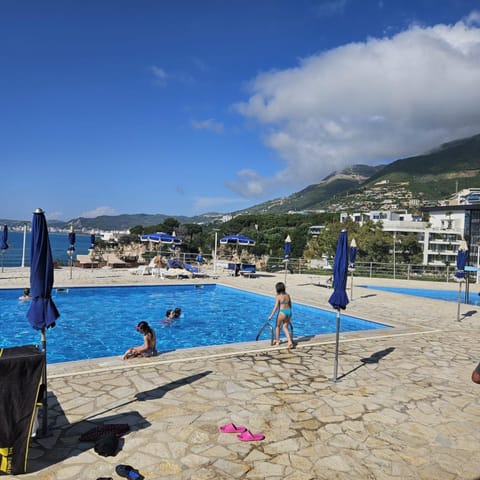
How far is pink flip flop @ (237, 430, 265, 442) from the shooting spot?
13.6ft

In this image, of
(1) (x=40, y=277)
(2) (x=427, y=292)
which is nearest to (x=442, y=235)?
(2) (x=427, y=292)

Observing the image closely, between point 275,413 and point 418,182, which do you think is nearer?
point 275,413

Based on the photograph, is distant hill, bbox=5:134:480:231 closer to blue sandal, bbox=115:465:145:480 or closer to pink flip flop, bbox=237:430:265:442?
pink flip flop, bbox=237:430:265:442

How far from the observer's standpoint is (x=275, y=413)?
15.8ft

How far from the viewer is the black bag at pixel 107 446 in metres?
3.73

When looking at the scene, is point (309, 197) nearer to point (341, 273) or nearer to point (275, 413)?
point (341, 273)

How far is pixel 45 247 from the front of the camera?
4281mm

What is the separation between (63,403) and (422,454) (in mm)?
4059

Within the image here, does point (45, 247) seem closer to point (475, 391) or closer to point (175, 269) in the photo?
point (475, 391)

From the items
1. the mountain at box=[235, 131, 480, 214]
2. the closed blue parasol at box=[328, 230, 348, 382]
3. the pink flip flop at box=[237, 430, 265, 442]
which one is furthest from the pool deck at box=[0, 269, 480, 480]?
the mountain at box=[235, 131, 480, 214]

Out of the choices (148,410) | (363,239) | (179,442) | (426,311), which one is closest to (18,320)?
(148,410)

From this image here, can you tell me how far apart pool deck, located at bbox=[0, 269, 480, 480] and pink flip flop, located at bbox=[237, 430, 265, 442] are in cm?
5

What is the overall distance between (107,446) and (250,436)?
142cm

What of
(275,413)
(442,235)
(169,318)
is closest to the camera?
(275,413)
